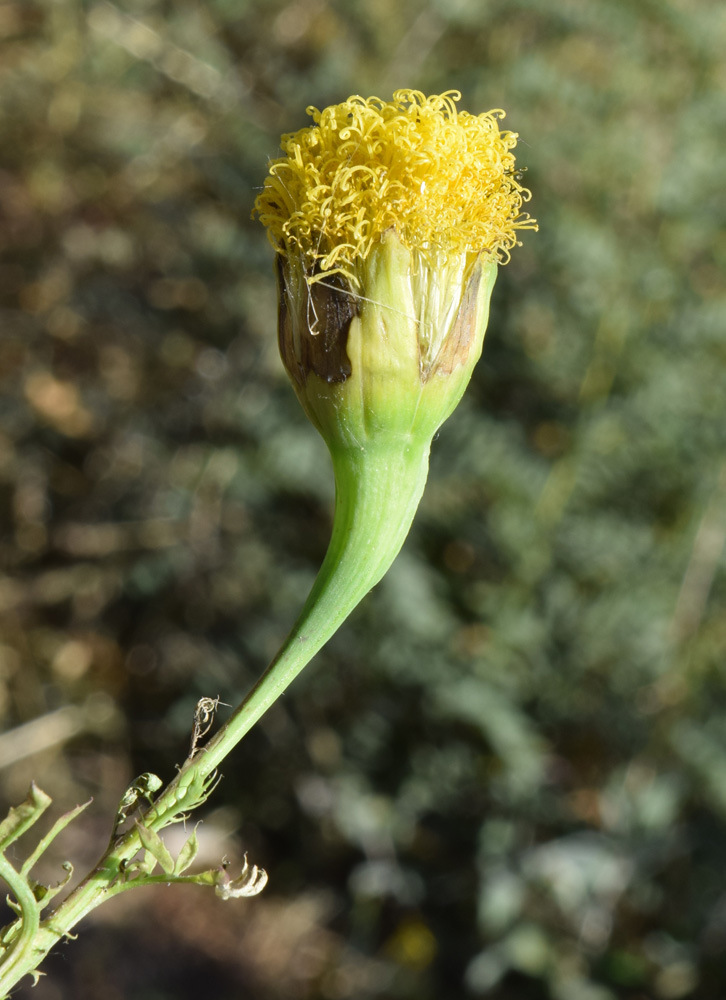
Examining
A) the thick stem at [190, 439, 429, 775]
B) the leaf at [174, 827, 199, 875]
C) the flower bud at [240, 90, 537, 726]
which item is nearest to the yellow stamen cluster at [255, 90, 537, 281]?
the flower bud at [240, 90, 537, 726]

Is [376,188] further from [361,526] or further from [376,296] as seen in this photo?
[361,526]

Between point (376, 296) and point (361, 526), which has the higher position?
point (376, 296)

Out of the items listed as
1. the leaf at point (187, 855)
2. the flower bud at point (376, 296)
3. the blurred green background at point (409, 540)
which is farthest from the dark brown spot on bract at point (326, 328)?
the blurred green background at point (409, 540)

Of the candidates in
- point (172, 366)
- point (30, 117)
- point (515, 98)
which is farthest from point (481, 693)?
point (30, 117)

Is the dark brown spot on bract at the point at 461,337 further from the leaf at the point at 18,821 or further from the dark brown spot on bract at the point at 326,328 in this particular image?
the leaf at the point at 18,821

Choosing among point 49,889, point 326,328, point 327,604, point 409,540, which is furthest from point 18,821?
point 409,540

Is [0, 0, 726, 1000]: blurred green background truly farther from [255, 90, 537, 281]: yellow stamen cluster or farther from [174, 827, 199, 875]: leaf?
[174, 827, 199, 875]: leaf
